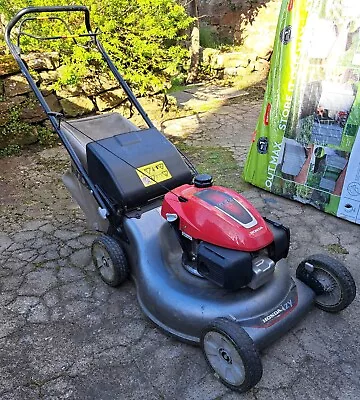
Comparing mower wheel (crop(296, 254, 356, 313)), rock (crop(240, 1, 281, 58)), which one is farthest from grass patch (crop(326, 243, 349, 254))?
rock (crop(240, 1, 281, 58))

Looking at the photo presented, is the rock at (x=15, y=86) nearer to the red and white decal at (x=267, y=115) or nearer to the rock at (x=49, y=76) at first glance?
the rock at (x=49, y=76)

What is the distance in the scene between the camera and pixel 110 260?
7.57 ft

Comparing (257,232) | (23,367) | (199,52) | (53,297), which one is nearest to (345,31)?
(257,232)

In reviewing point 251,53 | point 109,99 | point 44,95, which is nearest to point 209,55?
point 251,53

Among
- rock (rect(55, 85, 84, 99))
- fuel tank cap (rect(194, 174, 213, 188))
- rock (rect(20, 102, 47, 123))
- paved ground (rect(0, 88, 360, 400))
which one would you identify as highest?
fuel tank cap (rect(194, 174, 213, 188))

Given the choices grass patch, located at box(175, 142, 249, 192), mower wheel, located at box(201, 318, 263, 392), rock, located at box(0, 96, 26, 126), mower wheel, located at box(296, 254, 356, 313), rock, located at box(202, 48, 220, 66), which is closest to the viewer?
mower wheel, located at box(201, 318, 263, 392)

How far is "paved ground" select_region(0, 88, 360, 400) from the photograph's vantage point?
5.96ft

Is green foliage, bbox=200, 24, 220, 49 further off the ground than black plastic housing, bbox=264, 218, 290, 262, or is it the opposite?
black plastic housing, bbox=264, 218, 290, 262

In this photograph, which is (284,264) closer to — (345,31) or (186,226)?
(186,226)

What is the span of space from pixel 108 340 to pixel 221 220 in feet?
2.72

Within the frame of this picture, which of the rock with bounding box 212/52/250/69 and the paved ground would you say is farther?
the rock with bounding box 212/52/250/69

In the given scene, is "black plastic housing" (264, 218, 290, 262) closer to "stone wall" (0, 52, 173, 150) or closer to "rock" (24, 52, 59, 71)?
"stone wall" (0, 52, 173, 150)

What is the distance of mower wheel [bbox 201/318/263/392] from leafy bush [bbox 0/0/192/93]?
3.43 meters

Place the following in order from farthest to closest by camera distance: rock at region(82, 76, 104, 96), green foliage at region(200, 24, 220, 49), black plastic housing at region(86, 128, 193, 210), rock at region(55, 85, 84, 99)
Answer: green foliage at region(200, 24, 220, 49), rock at region(82, 76, 104, 96), rock at region(55, 85, 84, 99), black plastic housing at region(86, 128, 193, 210)
